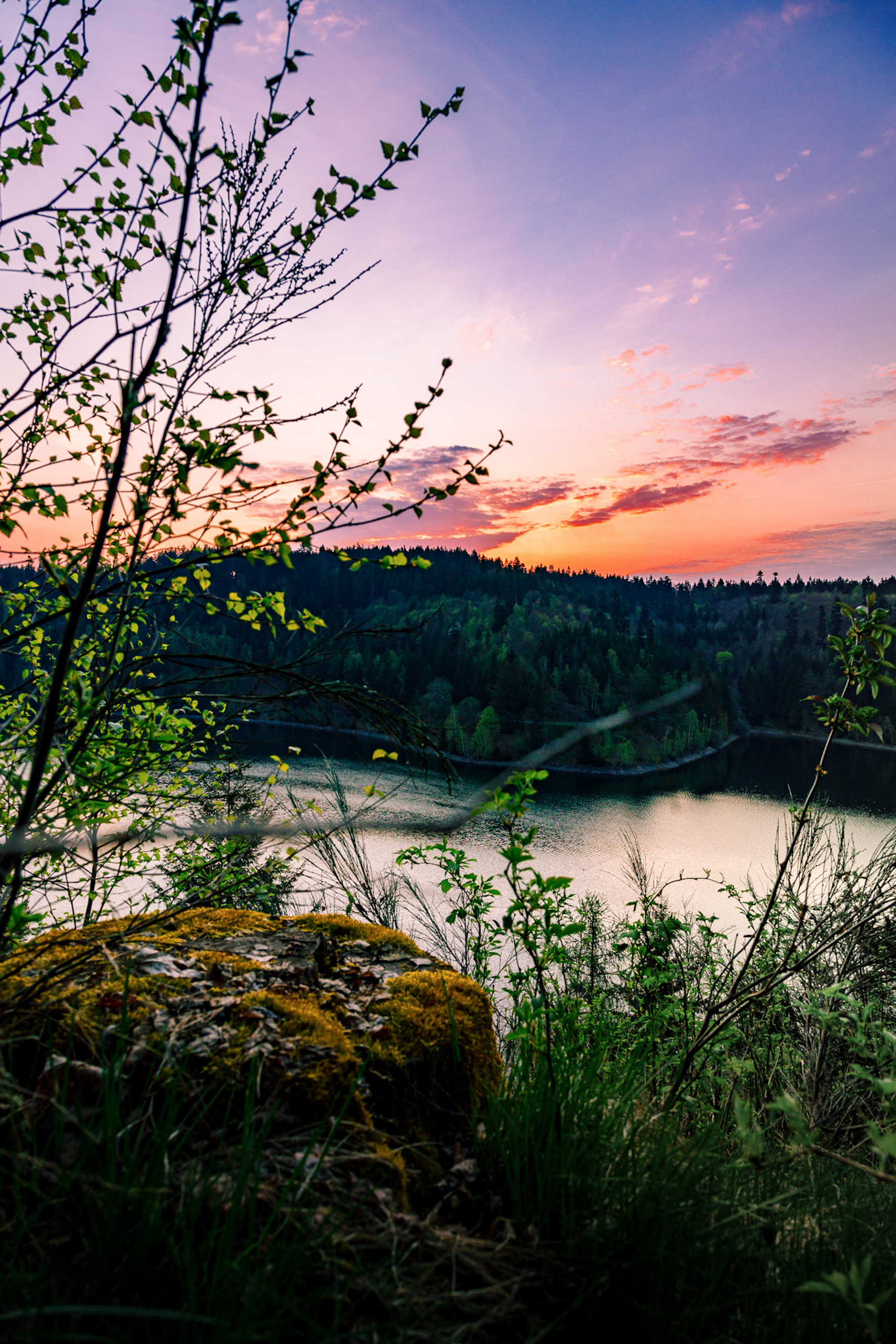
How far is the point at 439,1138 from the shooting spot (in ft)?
5.94

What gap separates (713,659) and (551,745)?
Answer: 12936 cm

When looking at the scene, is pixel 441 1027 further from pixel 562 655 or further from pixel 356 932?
pixel 562 655

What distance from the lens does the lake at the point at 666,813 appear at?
33688mm

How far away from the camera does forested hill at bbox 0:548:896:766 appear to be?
67.1 metres

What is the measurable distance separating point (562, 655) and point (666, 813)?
40356 millimetres

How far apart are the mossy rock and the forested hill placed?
22812 millimetres

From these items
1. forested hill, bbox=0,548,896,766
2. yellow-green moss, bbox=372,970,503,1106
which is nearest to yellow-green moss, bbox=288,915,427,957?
yellow-green moss, bbox=372,970,503,1106

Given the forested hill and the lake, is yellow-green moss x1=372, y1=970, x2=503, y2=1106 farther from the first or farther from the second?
the forested hill

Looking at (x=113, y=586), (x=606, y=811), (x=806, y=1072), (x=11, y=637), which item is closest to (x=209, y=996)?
(x=113, y=586)

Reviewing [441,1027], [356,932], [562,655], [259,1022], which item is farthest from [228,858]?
[562,655]

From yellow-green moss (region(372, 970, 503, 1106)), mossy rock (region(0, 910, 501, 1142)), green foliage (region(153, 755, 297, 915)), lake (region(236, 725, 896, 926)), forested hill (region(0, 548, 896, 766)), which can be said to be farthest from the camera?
forested hill (region(0, 548, 896, 766))

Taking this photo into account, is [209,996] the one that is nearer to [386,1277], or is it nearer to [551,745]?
[386,1277]

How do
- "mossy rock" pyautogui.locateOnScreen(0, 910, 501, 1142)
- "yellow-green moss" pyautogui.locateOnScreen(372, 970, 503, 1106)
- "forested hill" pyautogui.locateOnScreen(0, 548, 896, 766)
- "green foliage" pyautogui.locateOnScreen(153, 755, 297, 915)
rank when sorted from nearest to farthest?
"mossy rock" pyautogui.locateOnScreen(0, 910, 501, 1142) → "yellow-green moss" pyautogui.locateOnScreen(372, 970, 503, 1106) → "green foliage" pyautogui.locateOnScreen(153, 755, 297, 915) → "forested hill" pyautogui.locateOnScreen(0, 548, 896, 766)

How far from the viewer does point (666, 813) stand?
169ft
